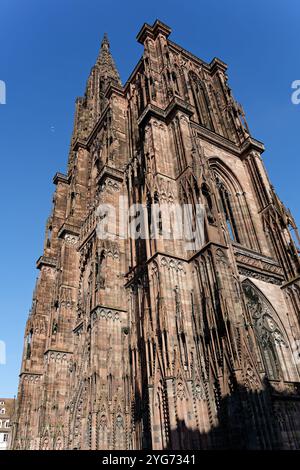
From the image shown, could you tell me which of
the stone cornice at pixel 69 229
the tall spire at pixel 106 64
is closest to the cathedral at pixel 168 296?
the stone cornice at pixel 69 229

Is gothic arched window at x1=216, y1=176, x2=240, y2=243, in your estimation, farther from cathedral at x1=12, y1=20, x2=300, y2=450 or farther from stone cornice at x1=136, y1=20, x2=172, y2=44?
stone cornice at x1=136, y1=20, x2=172, y2=44

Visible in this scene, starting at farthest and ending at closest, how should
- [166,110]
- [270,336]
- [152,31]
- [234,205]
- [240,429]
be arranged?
[152,31]
[234,205]
[166,110]
[270,336]
[240,429]

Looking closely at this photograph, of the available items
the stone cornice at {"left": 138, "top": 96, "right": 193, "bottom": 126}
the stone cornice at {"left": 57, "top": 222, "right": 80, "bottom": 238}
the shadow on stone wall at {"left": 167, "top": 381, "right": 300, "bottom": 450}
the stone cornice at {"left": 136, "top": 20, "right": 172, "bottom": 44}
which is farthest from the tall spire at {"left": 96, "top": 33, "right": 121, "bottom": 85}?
the shadow on stone wall at {"left": 167, "top": 381, "right": 300, "bottom": 450}

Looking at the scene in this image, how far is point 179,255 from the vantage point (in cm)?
1636

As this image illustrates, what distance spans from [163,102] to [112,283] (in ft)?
38.5

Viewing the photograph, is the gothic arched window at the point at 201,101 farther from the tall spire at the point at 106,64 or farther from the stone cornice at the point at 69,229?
the tall spire at the point at 106,64

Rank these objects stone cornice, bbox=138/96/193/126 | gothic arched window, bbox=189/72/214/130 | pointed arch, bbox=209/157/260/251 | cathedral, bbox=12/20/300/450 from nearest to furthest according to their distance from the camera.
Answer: cathedral, bbox=12/20/300/450
stone cornice, bbox=138/96/193/126
pointed arch, bbox=209/157/260/251
gothic arched window, bbox=189/72/214/130

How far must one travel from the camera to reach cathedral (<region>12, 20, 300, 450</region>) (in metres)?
12.6

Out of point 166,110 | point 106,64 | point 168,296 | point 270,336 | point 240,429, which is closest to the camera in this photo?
point 240,429

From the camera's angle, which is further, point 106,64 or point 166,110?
point 106,64

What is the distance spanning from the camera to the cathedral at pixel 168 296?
41.4ft

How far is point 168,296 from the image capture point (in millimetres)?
14922

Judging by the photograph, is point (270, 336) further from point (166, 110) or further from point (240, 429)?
point (166, 110)

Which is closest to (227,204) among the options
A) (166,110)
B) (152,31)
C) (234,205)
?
(234,205)
